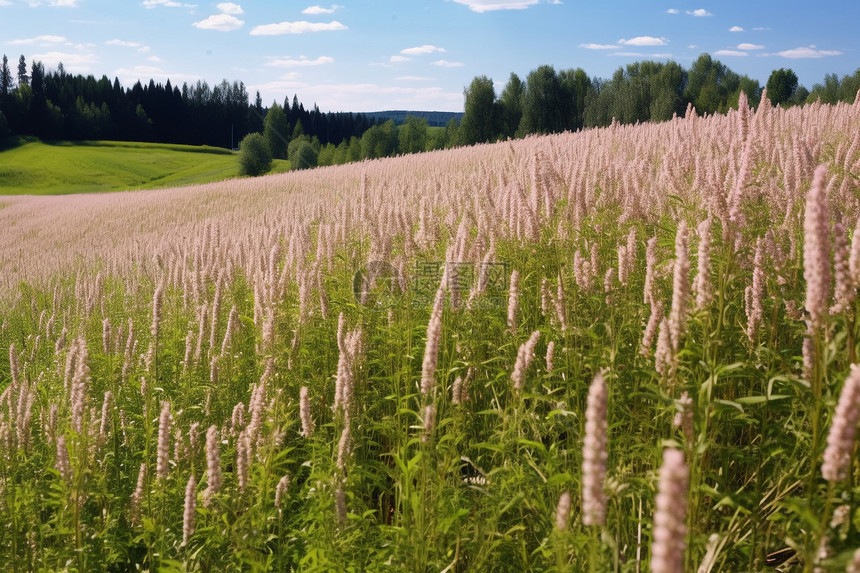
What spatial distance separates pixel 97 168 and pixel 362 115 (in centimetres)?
8850

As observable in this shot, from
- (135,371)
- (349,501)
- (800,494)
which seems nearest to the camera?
(800,494)

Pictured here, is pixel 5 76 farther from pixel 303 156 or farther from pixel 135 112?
pixel 303 156

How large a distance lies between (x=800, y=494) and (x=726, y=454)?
1.17 feet

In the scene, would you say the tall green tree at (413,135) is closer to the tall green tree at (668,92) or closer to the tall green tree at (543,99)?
the tall green tree at (543,99)

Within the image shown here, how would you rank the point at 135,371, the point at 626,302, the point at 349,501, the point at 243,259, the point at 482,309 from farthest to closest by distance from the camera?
1. the point at 243,259
2. the point at 135,371
3. the point at 482,309
4. the point at 626,302
5. the point at 349,501

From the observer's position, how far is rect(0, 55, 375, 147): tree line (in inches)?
4070

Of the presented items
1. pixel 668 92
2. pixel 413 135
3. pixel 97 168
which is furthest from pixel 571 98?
pixel 97 168

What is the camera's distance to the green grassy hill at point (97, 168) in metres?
63.9

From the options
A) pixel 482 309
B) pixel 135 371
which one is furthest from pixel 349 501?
pixel 135 371

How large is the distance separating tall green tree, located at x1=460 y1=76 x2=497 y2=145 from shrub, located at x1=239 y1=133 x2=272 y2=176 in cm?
2468

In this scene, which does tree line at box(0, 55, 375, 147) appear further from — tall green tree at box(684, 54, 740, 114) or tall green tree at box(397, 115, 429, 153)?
tall green tree at box(684, 54, 740, 114)

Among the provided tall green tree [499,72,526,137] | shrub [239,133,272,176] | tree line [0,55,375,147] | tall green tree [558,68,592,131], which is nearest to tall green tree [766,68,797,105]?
tall green tree [558,68,592,131]

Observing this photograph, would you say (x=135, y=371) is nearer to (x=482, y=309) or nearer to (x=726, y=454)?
(x=482, y=309)

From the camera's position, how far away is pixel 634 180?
5.48m
